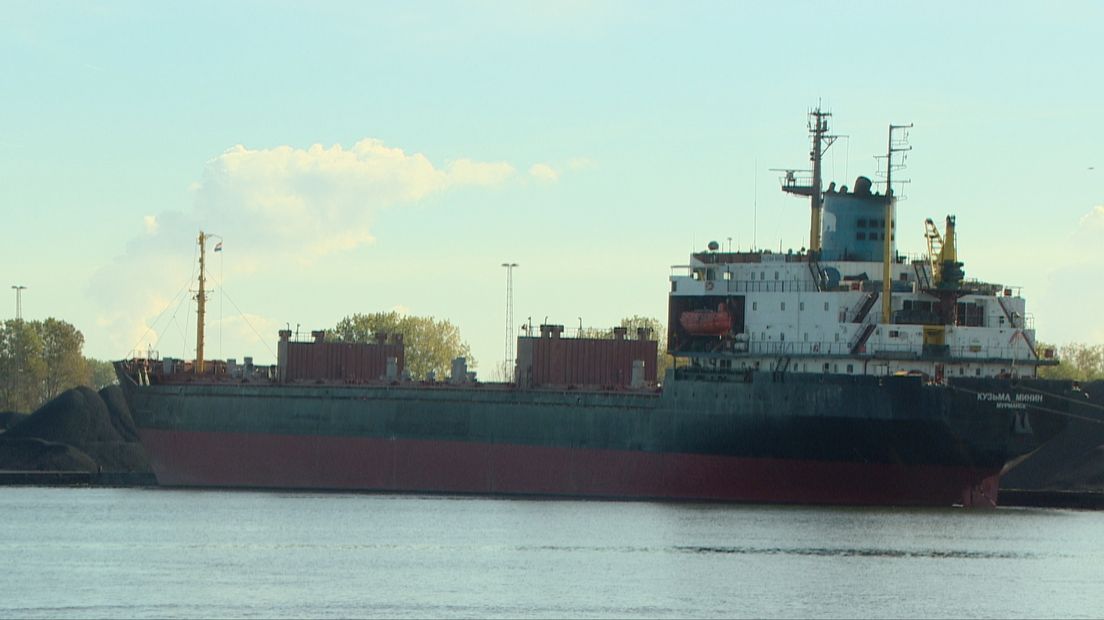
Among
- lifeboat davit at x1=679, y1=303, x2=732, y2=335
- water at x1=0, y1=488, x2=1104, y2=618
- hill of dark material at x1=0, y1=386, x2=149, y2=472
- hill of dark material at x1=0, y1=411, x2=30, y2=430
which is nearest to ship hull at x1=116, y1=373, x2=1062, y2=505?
water at x1=0, y1=488, x2=1104, y2=618

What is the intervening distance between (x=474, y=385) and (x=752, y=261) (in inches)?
367

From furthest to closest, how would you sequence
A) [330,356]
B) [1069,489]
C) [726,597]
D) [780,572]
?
[1069,489] < [330,356] < [780,572] < [726,597]

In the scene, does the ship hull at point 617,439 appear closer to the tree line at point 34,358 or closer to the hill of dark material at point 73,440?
the hill of dark material at point 73,440

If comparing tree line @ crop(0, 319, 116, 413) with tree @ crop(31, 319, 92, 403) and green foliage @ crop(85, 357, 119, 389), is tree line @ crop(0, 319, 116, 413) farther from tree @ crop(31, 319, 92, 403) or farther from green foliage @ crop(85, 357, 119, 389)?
green foliage @ crop(85, 357, 119, 389)

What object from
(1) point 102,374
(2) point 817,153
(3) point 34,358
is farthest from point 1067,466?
(1) point 102,374

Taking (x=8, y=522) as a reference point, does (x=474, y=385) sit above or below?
above

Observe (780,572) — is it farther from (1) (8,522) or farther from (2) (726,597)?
(1) (8,522)

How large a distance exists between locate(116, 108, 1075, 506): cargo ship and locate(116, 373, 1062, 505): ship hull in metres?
0.06

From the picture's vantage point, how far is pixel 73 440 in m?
80.8

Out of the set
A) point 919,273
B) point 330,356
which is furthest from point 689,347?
point 330,356

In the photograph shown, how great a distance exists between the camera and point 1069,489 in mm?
78250

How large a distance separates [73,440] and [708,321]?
30.1 meters

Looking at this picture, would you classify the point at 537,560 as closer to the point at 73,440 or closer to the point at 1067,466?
the point at 1067,466

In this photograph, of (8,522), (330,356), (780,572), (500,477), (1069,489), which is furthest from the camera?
(1069,489)
